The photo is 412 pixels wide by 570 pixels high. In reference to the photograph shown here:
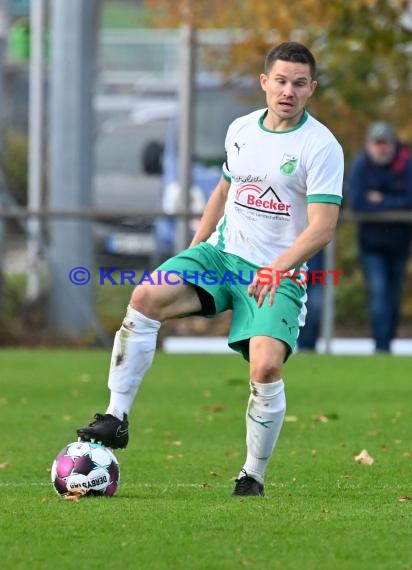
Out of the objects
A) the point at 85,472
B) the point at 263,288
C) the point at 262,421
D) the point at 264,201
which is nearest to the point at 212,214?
the point at 264,201

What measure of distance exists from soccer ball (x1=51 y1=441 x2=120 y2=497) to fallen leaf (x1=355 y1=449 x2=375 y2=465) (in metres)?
1.92

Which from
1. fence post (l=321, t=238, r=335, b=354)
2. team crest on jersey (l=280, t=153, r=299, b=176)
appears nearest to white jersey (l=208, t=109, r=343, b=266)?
team crest on jersey (l=280, t=153, r=299, b=176)

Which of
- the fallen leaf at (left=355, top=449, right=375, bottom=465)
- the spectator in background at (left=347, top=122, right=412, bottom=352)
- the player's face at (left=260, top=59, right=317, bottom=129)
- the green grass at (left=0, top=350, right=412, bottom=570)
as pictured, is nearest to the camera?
the green grass at (left=0, top=350, right=412, bottom=570)

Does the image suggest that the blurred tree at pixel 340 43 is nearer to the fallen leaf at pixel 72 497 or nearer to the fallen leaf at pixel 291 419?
the fallen leaf at pixel 291 419

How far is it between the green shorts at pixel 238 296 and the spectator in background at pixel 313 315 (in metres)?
9.15

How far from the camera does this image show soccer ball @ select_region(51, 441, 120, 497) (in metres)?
7.57

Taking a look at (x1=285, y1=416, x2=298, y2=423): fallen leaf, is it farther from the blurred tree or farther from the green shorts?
the blurred tree

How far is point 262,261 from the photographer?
7.90 metres

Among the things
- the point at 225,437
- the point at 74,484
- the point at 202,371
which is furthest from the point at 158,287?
the point at 202,371

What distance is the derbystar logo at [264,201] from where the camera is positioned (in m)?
7.83

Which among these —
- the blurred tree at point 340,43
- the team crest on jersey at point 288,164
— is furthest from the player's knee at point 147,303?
the blurred tree at point 340,43

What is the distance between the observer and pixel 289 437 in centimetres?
1042

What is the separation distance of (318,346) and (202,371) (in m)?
3.40

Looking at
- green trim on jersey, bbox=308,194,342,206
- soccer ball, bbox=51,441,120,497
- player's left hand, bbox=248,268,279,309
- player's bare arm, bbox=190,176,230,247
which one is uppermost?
green trim on jersey, bbox=308,194,342,206
